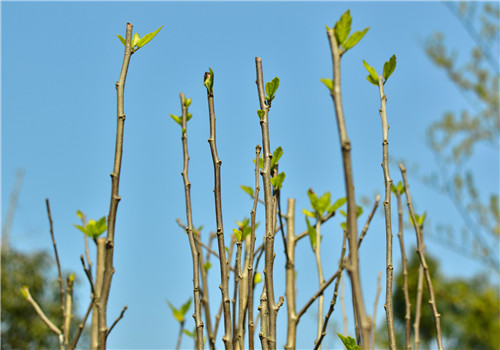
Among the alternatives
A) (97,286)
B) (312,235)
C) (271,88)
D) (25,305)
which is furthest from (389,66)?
(25,305)

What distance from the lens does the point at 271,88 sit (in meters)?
0.82

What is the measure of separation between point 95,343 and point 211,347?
1.34 feet

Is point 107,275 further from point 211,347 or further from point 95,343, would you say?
point 211,347

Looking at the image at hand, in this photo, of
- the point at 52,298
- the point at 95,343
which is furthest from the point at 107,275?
the point at 52,298

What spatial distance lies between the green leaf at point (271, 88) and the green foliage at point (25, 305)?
11.5m

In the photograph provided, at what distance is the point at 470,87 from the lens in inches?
286

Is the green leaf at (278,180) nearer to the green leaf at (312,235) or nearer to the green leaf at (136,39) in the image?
the green leaf at (312,235)

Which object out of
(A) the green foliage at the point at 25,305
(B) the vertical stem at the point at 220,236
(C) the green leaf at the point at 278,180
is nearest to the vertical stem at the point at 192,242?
(B) the vertical stem at the point at 220,236

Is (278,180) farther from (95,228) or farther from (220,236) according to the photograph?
(95,228)

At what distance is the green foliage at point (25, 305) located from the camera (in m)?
11.5

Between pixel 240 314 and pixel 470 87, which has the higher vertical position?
pixel 470 87

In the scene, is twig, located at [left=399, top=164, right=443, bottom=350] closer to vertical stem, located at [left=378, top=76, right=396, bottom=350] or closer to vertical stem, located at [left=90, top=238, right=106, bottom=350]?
vertical stem, located at [left=378, top=76, right=396, bottom=350]

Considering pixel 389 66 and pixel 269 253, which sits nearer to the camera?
pixel 269 253

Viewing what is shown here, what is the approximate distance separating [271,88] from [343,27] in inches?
10.0
